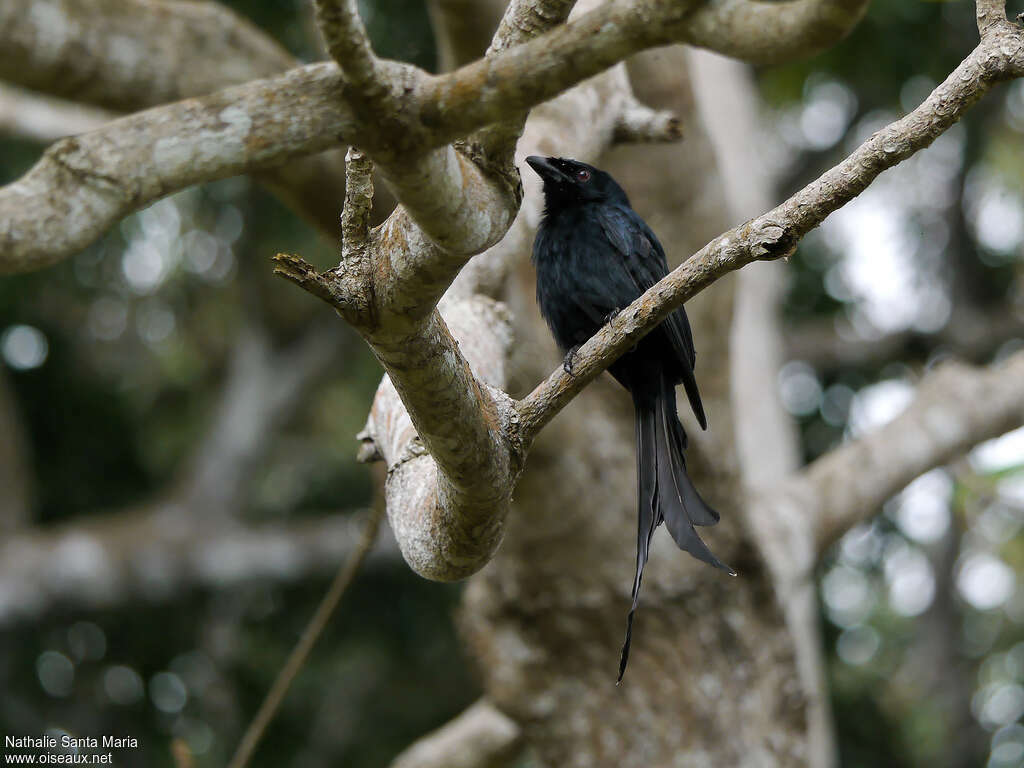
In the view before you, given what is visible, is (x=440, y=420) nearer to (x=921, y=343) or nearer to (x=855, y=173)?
(x=855, y=173)

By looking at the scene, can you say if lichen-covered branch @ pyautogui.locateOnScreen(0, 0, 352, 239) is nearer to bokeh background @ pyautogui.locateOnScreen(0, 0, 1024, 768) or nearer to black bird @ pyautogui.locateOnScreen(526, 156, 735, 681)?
black bird @ pyautogui.locateOnScreen(526, 156, 735, 681)

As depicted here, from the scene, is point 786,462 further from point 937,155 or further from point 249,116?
point 249,116

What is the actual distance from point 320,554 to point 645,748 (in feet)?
14.8

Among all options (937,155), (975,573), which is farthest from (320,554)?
(975,573)

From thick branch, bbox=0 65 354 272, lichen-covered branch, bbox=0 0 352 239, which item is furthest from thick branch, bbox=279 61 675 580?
lichen-covered branch, bbox=0 0 352 239

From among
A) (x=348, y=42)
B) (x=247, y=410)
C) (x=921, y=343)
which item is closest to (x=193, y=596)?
(x=247, y=410)

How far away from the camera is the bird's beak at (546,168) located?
339 centimetres

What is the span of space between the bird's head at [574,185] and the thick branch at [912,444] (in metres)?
2.16

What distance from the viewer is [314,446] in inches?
422

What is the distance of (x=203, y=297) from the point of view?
10.8 meters

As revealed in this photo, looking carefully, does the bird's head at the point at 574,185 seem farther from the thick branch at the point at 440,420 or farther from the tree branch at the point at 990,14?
the tree branch at the point at 990,14

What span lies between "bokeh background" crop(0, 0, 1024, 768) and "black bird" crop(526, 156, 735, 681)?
408 centimetres

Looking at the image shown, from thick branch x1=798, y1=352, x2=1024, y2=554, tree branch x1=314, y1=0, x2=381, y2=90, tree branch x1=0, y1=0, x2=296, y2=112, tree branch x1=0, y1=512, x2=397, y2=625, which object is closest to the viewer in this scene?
tree branch x1=314, y1=0, x2=381, y2=90

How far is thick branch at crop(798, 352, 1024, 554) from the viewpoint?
518cm
